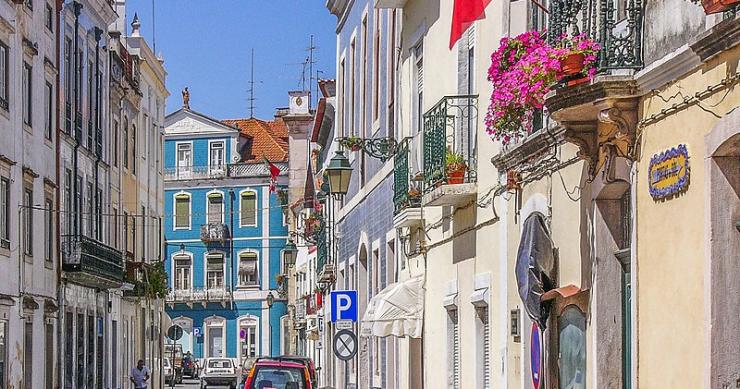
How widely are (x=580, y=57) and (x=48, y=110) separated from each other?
26366 mm

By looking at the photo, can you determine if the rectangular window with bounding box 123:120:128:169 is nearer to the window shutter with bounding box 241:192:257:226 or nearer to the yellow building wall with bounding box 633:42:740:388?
the window shutter with bounding box 241:192:257:226

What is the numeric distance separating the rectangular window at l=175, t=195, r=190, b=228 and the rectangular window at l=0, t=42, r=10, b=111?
51159mm

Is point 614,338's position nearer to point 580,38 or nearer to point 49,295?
point 580,38

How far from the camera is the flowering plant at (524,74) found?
10734mm

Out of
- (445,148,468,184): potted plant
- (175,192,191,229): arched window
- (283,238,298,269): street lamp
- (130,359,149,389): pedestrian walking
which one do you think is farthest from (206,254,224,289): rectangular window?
(445,148,468,184): potted plant

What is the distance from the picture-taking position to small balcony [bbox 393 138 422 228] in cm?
1978

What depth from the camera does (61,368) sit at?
119ft

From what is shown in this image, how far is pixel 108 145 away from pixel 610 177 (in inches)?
1329

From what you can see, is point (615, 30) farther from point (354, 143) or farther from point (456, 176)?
point (354, 143)

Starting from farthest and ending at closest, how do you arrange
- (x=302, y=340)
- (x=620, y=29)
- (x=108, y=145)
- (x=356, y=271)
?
(x=302, y=340), (x=108, y=145), (x=356, y=271), (x=620, y=29)

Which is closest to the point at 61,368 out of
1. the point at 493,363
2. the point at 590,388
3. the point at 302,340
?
the point at 493,363

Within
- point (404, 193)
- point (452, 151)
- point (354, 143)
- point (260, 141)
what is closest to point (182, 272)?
point (260, 141)

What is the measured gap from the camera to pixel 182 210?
3233 inches

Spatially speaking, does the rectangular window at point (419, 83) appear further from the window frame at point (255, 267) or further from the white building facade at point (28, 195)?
the window frame at point (255, 267)
